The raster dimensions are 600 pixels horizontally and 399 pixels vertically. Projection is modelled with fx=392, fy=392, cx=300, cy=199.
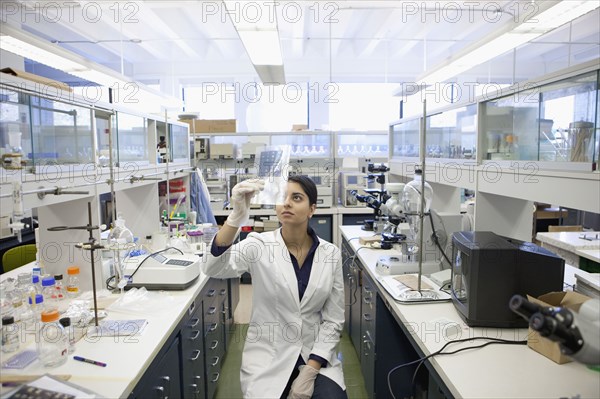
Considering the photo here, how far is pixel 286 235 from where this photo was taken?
6.13 ft

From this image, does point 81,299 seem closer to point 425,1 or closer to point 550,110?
point 550,110

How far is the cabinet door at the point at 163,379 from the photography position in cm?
129

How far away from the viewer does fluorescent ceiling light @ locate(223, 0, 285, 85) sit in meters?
2.28

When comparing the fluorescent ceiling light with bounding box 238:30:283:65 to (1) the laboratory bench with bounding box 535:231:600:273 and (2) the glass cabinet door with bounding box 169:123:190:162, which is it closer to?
(2) the glass cabinet door with bounding box 169:123:190:162

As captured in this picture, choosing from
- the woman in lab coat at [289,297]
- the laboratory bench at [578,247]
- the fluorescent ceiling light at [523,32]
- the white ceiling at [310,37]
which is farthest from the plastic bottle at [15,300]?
the laboratory bench at [578,247]

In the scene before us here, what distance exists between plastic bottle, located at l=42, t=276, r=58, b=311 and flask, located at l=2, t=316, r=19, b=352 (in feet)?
0.94

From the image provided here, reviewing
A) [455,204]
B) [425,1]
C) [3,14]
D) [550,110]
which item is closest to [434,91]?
[425,1]

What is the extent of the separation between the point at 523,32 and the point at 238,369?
3.11 meters

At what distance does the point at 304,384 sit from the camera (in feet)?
5.19

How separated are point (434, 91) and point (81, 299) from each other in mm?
6103

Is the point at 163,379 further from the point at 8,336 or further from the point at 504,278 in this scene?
the point at 504,278

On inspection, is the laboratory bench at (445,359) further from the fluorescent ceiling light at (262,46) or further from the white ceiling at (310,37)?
→ the white ceiling at (310,37)

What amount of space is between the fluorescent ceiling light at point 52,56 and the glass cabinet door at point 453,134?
270cm

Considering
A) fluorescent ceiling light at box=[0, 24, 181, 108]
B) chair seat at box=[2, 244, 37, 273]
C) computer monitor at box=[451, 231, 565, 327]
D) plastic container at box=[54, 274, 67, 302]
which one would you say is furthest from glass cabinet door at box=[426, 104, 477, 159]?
chair seat at box=[2, 244, 37, 273]
